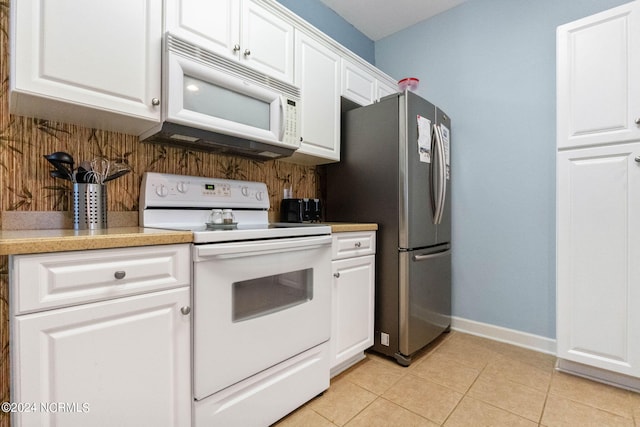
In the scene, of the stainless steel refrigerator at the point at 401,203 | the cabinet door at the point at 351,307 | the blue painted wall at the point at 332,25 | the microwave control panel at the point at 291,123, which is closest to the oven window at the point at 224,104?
the microwave control panel at the point at 291,123

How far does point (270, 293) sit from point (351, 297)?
631mm

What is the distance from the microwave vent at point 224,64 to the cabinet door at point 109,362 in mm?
1040

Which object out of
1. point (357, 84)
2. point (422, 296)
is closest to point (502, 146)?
point (357, 84)

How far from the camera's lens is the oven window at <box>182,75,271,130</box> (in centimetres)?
139

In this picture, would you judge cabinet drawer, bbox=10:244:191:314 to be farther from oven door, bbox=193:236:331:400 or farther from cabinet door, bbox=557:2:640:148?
cabinet door, bbox=557:2:640:148

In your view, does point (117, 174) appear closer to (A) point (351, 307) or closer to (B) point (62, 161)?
(B) point (62, 161)

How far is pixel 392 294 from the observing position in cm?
196

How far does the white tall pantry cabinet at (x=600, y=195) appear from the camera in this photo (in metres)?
1.59

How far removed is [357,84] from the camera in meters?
2.36

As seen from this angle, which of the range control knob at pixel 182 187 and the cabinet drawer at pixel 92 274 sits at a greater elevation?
the range control knob at pixel 182 187

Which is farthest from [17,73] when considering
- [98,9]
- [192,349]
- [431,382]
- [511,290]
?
[511,290]

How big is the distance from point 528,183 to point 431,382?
1588 millimetres

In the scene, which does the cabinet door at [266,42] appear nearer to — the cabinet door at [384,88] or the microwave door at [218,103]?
the microwave door at [218,103]

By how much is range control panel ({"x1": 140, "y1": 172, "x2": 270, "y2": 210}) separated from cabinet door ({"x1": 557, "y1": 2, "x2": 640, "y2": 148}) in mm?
1898
